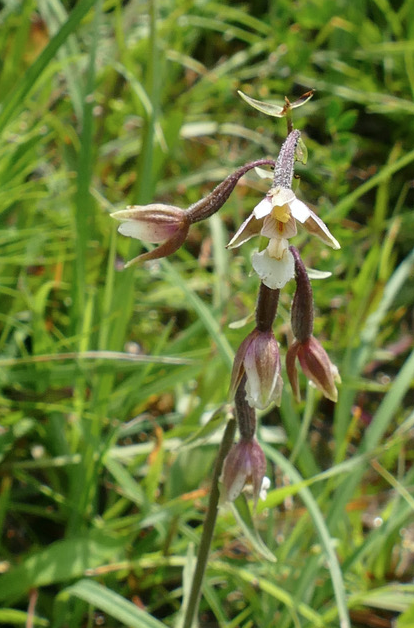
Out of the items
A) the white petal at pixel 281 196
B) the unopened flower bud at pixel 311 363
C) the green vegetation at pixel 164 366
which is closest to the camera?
the white petal at pixel 281 196

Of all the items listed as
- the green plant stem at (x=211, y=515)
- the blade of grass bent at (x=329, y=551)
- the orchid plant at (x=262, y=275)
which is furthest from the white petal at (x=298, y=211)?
the blade of grass bent at (x=329, y=551)

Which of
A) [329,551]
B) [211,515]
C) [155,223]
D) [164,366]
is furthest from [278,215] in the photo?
[164,366]

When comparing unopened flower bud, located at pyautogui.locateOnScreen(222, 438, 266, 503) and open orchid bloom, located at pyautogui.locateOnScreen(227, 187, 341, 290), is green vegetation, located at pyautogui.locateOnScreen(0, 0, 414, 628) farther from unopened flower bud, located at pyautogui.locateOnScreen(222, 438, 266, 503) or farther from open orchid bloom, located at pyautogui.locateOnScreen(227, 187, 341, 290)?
open orchid bloom, located at pyautogui.locateOnScreen(227, 187, 341, 290)

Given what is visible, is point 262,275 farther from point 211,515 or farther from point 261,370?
point 211,515

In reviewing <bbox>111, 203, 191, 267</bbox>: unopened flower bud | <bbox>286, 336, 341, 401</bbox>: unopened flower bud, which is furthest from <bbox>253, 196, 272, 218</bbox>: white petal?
<bbox>286, 336, 341, 401</bbox>: unopened flower bud

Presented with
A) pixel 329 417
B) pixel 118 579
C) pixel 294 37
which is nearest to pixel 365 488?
pixel 329 417

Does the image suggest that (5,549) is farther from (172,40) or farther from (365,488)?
(172,40)

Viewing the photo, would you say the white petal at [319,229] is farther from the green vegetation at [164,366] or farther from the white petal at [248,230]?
the green vegetation at [164,366]
